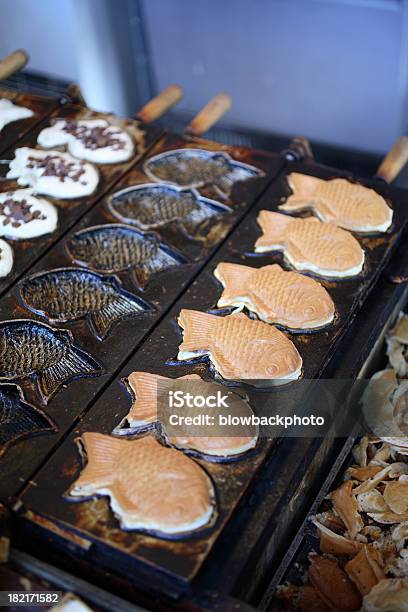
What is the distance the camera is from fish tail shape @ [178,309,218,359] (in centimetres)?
189

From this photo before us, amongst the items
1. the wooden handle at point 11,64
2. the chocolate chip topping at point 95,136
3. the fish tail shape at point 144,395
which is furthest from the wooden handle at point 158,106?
the fish tail shape at point 144,395

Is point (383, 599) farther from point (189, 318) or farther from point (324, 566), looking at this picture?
point (189, 318)

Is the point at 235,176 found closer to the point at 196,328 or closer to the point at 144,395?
the point at 196,328

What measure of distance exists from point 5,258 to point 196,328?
630 mm

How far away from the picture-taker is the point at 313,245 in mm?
2178

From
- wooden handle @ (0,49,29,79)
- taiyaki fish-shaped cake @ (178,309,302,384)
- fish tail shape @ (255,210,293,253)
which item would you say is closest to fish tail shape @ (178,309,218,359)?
taiyaki fish-shaped cake @ (178,309,302,384)

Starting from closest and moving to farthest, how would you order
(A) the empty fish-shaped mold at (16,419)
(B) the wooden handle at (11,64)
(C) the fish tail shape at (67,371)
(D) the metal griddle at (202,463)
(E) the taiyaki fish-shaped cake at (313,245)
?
(D) the metal griddle at (202,463) < (A) the empty fish-shaped mold at (16,419) < (C) the fish tail shape at (67,371) < (E) the taiyaki fish-shaped cake at (313,245) < (B) the wooden handle at (11,64)

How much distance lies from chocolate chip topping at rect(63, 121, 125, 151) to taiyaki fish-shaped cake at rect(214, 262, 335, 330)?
0.75 metres

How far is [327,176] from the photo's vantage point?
249 centimetres

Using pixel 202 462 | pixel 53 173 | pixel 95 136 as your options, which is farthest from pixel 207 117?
pixel 202 462

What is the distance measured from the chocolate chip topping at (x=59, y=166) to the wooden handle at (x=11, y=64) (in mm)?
650

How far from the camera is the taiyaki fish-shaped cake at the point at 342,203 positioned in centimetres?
228

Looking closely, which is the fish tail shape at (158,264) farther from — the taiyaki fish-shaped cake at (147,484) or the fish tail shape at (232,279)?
the taiyaki fish-shaped cake at (147,484)

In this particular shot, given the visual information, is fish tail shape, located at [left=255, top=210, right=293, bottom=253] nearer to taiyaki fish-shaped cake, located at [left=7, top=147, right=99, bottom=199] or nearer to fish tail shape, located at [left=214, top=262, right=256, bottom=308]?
fish tail shape, located at [left=214, top=262, right=256, bottom=308]
